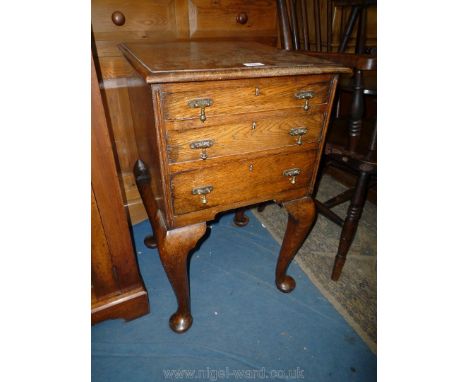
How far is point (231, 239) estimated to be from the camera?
1.71m

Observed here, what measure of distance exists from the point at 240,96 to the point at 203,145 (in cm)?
16

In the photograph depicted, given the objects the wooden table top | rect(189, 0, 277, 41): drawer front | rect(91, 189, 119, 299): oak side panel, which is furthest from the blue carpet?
rect(189, 0, 277, 41): drawer front

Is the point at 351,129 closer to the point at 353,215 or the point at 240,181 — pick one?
the point at 353,215

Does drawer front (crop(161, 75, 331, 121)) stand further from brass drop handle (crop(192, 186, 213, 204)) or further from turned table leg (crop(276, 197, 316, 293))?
turned table leg (crop(276, 197, 316, 293))

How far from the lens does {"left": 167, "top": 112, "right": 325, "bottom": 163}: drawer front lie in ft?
2.64

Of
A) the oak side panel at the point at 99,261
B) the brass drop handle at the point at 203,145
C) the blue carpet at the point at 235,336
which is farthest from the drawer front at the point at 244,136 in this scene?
the blue carpet at the point at 235,336

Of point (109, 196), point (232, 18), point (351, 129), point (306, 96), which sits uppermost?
point (232, 18)

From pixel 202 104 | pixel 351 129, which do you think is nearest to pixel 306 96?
pixel 202 104

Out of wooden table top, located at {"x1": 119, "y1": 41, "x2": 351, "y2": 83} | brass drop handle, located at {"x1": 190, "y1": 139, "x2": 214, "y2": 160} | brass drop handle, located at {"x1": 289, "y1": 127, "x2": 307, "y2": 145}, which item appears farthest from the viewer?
brass drop handle, located at {"x1": 289, "y1": 127, "x2": 307, "y2": 145}

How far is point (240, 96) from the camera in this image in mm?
804

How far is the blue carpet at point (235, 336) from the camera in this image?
42.3 inches

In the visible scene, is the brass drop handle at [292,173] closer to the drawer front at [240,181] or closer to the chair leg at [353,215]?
the drawer front at [240,181]

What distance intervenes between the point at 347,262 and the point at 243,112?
3.62ft
